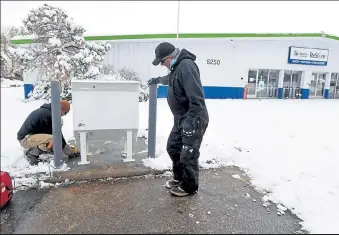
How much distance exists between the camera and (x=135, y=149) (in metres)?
4.55

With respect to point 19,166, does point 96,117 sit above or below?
above

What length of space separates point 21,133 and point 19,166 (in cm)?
47

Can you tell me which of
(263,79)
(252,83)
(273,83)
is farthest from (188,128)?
(273,83)

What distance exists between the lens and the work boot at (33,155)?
3.68 m

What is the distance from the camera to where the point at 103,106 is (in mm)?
3594

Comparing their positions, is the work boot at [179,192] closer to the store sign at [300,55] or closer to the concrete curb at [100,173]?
the concrete curb at [100,173]

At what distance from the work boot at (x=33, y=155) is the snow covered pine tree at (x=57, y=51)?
A: 143 cm

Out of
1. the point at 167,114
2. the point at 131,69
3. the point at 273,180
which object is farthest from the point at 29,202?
the point at 131,69

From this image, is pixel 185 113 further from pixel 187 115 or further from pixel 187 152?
pixel 187 152

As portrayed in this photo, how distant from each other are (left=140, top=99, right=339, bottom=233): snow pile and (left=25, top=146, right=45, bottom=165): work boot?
153cm

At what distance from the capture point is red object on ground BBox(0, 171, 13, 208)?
2.41 m

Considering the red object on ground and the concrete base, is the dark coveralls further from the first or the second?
the red object on ground

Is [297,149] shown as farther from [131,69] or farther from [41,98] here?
[131,69]

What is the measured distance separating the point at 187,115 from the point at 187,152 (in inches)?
15.7
